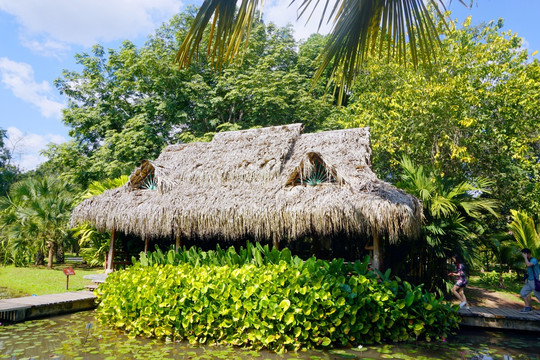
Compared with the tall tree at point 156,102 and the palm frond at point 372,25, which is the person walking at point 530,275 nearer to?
the palm frond at point 372,25

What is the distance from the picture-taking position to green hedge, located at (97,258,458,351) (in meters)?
5.01

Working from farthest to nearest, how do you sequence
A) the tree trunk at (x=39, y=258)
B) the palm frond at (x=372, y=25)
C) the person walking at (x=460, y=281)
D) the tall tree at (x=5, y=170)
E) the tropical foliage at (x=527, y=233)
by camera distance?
the tall tree at (x=5, y=170) → the tree trunk at (x=39, y=258) → the tropical foliage at (x=527, y=233) → the person walking at (x=460, y=281) → the palm frond at (x=372, y=25)

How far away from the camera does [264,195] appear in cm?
801

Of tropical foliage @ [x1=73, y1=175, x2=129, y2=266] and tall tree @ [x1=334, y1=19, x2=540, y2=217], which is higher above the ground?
tall tree @ [x1=334, y1=19, x2=540, y2=217]

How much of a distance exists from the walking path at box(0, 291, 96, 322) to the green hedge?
179 cm

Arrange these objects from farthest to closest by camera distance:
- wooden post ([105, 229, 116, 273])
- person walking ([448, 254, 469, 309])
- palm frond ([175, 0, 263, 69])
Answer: wooden post ([105, 229, 116, 273]) → person walking ([448, 254, 469, 309]) → palm frond ([175, 0, 263, 69])

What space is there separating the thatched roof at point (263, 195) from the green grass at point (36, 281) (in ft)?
5.55

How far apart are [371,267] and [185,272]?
12.3ft

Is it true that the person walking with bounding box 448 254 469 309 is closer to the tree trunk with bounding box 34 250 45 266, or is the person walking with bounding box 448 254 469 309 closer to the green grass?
the green grass

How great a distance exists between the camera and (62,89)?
677 inches

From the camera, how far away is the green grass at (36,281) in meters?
9.00

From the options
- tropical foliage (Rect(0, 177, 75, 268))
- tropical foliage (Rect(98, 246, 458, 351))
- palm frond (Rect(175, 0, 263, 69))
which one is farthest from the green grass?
palm frond (Rect(175, 0, 263, 69))

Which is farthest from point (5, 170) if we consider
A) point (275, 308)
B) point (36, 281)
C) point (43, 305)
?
point (275, 308)

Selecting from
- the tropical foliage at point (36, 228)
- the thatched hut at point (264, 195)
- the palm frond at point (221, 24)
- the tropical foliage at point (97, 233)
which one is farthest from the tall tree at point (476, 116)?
the tropical foliage at point (36, 228)
